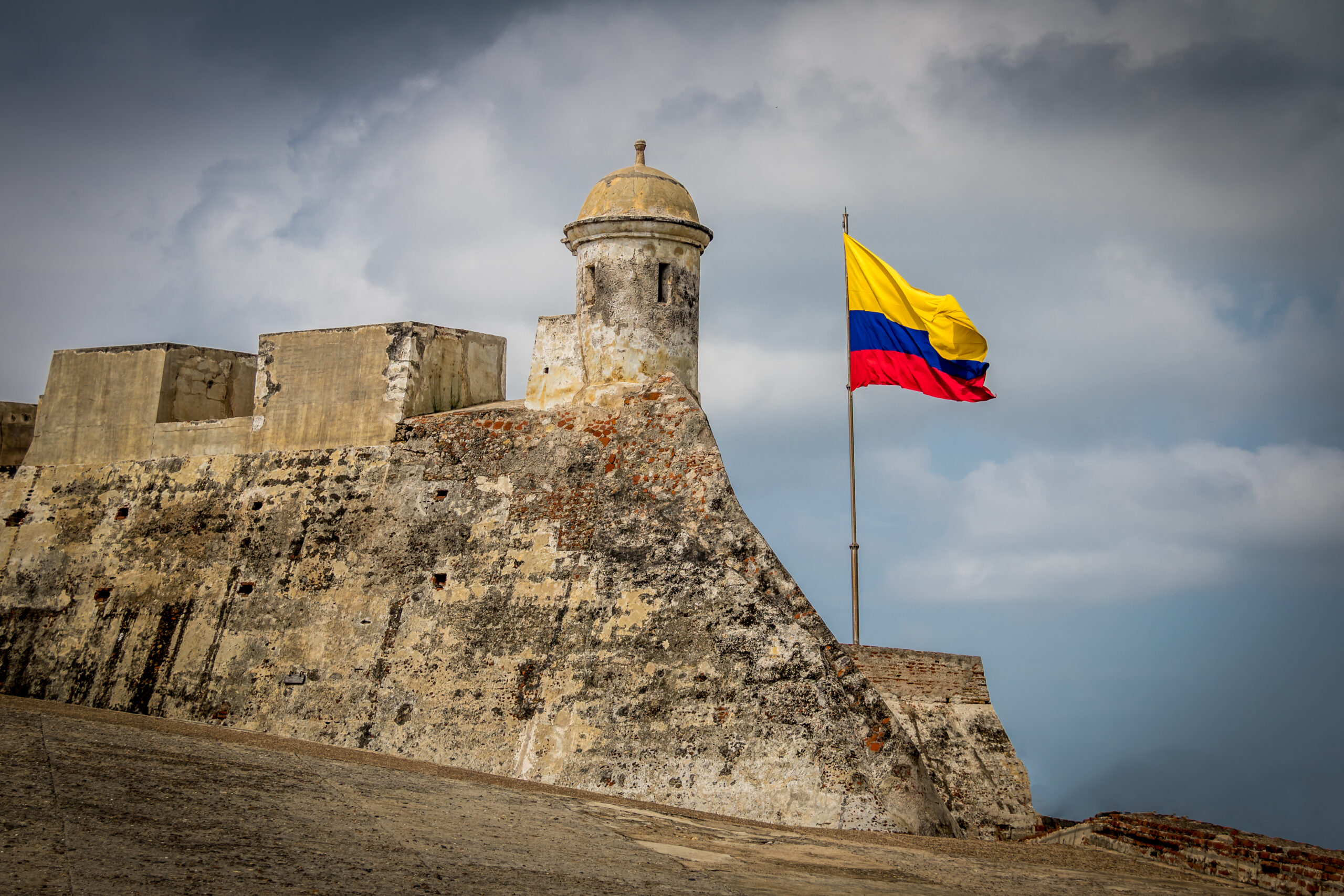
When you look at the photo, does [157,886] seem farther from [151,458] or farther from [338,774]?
[151,458]

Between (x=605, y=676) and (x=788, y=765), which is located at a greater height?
(x=605, y=676)


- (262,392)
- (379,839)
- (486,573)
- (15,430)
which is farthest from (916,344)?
(15,430)

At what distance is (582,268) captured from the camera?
11.8m

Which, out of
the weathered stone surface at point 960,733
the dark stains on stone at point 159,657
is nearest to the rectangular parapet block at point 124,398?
the dark stains on stone at point 159,657

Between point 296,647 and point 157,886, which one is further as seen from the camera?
point 296,647

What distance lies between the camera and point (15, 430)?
14570 millimetres

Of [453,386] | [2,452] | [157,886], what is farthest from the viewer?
[2,452]

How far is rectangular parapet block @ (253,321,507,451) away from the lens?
11922 mm

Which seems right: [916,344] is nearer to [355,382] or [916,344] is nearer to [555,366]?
[555,366]

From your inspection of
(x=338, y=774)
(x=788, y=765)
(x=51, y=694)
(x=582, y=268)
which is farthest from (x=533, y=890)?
(x=51, y=694)

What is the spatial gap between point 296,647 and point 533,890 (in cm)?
646

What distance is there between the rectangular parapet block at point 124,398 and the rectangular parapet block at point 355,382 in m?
1.06

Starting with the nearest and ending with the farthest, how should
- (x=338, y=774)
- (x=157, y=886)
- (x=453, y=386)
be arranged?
(x=157, y=886)
(x=338, y=774)
(x=453, y=386)

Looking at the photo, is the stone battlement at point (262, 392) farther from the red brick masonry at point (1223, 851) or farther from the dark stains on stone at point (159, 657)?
the red brick masonry at point (1223, 851)
